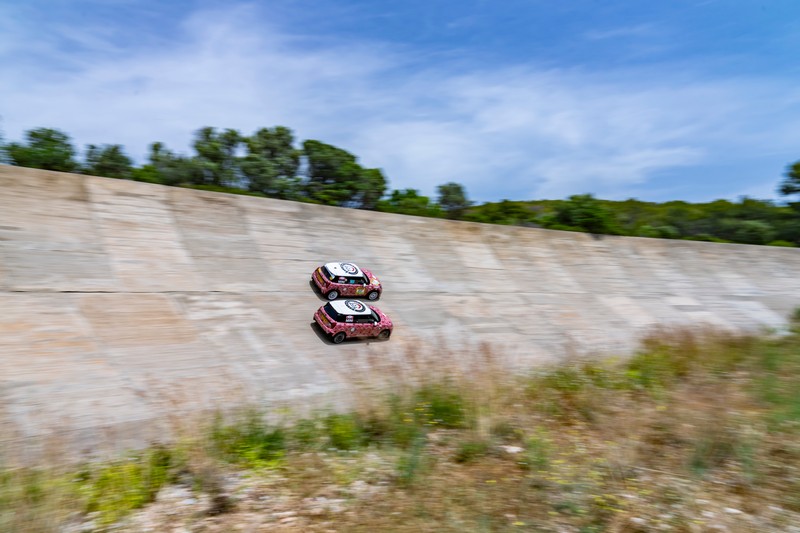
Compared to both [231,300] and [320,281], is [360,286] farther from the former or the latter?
[231,300]

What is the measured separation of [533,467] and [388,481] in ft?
5.98

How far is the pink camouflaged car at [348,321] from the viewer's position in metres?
11.9

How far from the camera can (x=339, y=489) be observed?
5547 millimetres

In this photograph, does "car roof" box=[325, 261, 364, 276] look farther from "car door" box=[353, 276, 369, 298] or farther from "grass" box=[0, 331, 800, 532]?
"grass" box=[0, 331, 800, 532]

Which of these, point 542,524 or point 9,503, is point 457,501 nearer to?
point 542,524

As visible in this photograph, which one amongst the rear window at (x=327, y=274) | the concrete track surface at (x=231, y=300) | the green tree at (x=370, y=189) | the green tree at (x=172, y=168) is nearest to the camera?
the concrete track surface at (x=231, y=300)

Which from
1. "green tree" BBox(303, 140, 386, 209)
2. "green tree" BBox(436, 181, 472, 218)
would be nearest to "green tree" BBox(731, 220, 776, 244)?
"green tree" BBox(436, 181, 472, 218)

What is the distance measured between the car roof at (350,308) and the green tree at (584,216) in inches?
626

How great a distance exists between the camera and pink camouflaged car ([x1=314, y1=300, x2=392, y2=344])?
1191 cm

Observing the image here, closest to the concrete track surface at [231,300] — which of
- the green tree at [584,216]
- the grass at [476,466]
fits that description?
the grass at [476,466]

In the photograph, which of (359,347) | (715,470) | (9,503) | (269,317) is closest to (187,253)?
(269,317)

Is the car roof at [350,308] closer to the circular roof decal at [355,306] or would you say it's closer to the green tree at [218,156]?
the circular roof decal at [355,306]

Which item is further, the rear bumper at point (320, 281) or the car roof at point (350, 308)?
the rear bumper at point (320, 281)

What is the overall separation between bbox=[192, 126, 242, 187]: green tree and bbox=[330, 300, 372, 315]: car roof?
964 centimetres
